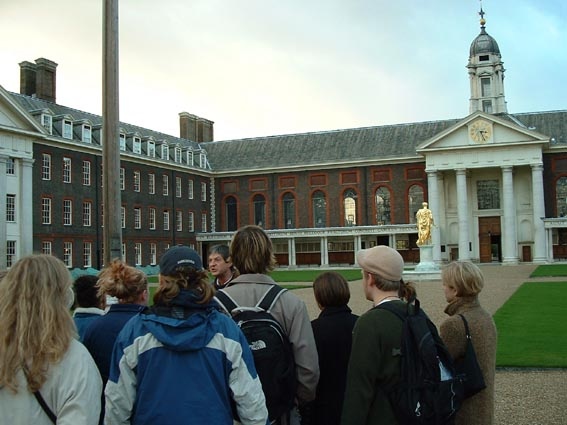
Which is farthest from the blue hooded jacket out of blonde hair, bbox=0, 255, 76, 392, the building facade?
the building facade

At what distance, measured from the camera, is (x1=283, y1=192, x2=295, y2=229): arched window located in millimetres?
57375

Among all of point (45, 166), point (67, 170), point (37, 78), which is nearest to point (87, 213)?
point (67, 170)

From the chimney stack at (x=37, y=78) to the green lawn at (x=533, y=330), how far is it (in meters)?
34.5

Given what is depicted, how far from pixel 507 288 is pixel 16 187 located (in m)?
28.2

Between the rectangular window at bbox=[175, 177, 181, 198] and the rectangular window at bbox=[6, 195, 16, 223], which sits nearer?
the rectangular window at bbox=[6, 195, 16, 223]

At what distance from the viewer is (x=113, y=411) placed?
11.1 feet

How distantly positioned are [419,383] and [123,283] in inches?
79.3

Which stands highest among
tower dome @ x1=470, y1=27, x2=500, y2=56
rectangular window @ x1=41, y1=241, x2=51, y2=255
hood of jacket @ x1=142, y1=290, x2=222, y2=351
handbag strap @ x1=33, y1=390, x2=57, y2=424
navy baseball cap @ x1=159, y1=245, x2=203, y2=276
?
tower dome @ x1=470, y1=27, x2=500, y2=56

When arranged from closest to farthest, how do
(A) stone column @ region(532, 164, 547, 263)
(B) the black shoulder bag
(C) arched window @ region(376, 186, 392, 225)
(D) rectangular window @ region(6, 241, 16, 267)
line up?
(B) the black shoulder bag → (D) rectangular window @ region(6, 241, 16, 267) → (A) stone column @ region(532, 164, 547, 263) → (C) arched window @ region(376, 186, 392, 225)

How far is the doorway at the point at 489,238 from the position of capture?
171ft

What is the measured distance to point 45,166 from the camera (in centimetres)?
4047

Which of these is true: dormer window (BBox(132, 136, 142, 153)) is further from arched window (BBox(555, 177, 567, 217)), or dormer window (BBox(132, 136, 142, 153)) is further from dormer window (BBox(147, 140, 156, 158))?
arched window (BBox(555, 177, 567, 217))

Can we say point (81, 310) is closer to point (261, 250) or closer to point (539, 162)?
point (261, 250)

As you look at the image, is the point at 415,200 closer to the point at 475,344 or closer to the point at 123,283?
the point at 475,344
